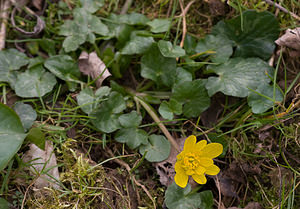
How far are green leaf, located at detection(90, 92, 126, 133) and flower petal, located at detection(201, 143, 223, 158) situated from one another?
24.6 inches

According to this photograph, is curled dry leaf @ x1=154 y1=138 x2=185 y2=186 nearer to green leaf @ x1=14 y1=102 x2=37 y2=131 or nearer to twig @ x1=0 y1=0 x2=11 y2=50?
green leaf @ x1=14 y1=102 x2=37 y2=131

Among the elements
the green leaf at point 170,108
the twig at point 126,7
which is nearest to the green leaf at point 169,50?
the green leaf at point 170,108

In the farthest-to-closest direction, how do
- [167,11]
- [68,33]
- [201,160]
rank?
1. [167,11]
2. [68,33]
3. [201,160]

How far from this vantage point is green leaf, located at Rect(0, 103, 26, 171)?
1520 millimetres

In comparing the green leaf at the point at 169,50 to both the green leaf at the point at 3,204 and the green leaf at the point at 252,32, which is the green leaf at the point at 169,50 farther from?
the green leaf at the point at 3,204

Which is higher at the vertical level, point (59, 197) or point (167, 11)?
point (167, 11)

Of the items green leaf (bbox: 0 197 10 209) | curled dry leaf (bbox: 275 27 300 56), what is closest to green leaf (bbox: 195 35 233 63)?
curled dry leaf (bbox: 275 27 300 56)

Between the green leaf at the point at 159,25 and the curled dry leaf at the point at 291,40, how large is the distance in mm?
820

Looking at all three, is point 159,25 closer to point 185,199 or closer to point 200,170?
point 200,170

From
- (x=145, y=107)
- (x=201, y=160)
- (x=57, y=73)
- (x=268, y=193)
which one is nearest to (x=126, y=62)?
(x=145, y=107)

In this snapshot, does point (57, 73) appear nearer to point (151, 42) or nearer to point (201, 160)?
point (151, 42)

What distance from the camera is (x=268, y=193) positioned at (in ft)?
5.85

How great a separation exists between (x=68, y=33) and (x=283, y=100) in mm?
1681

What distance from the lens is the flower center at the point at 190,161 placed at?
62.4 inches
